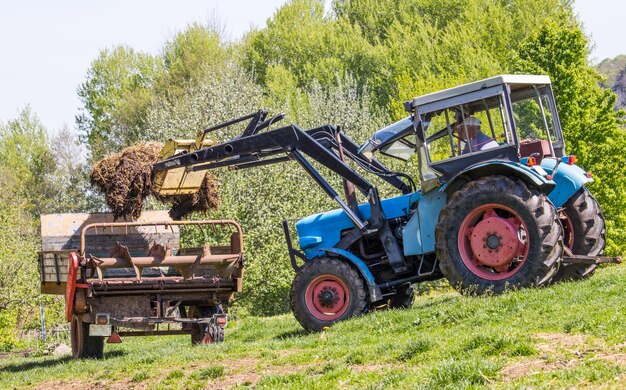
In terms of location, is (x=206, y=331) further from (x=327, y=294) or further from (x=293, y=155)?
(x=293, y=155)

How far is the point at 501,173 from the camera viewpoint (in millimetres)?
14312

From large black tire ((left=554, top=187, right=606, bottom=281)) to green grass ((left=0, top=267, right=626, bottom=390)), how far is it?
78 centimetres

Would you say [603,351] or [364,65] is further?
[364,65]

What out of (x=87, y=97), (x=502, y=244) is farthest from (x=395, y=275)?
(x=87, y=97)

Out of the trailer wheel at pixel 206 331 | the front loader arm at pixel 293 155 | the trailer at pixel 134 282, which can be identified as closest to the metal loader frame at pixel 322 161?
the front loader arm at pixel 293 155

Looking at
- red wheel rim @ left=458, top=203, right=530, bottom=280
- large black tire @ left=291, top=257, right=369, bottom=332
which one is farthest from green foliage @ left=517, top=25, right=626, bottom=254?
red wheel rim @ left=458, top=203, right=530, bottom=280

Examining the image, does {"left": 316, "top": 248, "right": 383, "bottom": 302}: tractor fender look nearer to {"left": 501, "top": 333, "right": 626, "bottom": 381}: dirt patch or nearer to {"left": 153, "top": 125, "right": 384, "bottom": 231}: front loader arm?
{"left": 153, "top": 125, "right": 384, "bottom": 231}: front loader arm

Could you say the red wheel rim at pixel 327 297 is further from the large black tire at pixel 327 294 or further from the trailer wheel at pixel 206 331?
the trailer wheel at pixel 206 331

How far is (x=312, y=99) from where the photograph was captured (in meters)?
47.0

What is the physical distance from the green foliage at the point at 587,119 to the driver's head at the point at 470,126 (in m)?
21.2

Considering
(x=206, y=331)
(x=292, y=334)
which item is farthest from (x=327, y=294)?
(x=206, y=331)

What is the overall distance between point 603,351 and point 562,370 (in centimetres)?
71

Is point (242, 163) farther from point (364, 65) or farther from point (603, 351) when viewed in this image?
point (364, 65)

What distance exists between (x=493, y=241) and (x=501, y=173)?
99 cm
